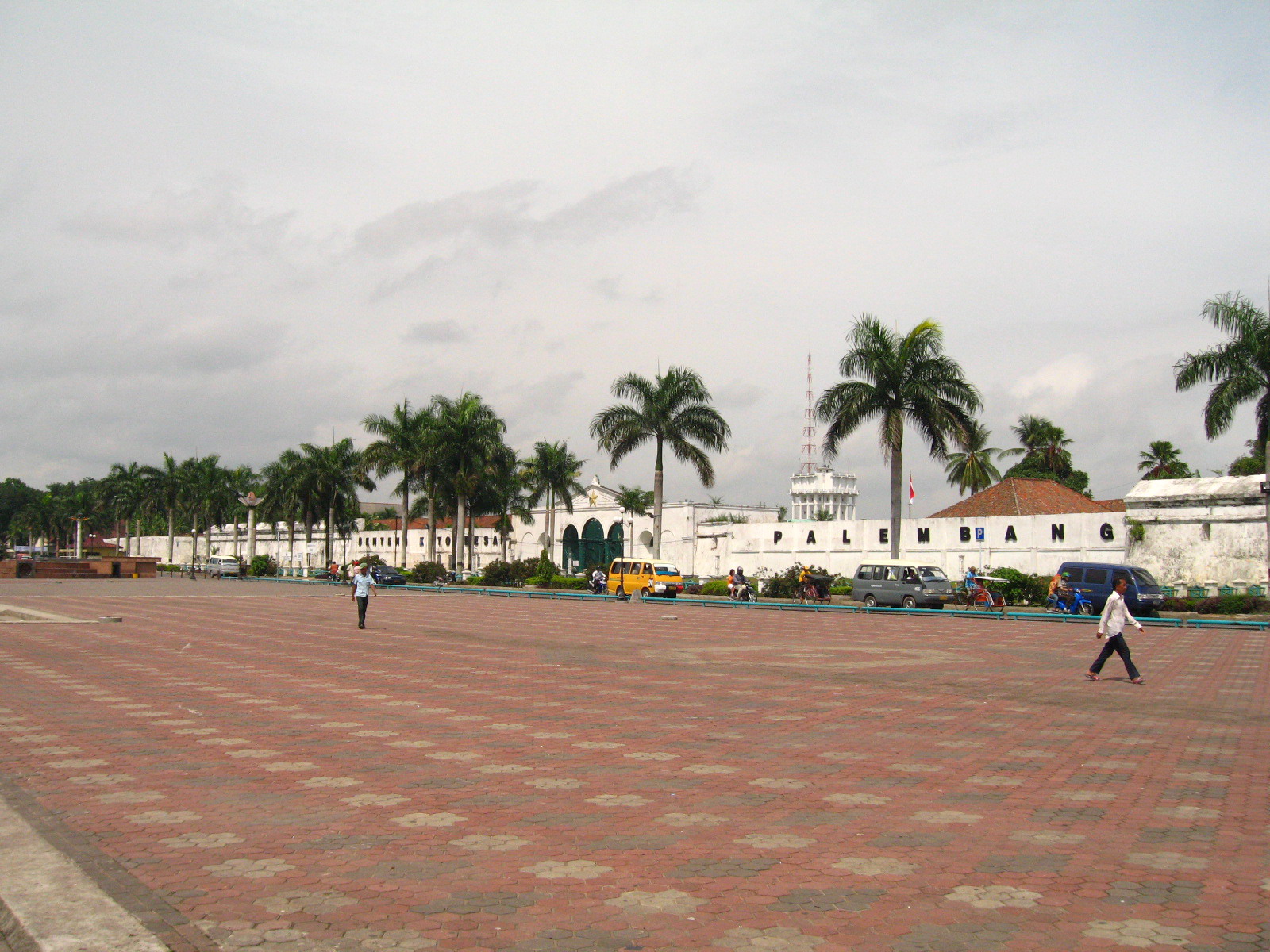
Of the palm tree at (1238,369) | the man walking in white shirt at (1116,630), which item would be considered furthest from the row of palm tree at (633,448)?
the man walking in white shirt at (1116,630)

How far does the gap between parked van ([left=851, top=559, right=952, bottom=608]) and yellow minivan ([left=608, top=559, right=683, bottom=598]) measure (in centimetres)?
840

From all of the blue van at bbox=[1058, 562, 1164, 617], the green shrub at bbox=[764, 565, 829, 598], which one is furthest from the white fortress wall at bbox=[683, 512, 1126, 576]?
the blue van at bbox=[1058, 562, 1164, 617]

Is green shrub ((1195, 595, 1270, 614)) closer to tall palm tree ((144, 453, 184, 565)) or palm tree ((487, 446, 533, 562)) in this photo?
palm tree ((487, 446, 533, 562))

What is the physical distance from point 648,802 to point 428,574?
2054 inches

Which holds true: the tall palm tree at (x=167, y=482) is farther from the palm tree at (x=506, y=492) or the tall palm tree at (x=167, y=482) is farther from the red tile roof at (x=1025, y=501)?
the red tile roof at (x=1025, y=501)

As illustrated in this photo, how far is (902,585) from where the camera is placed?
34.4m

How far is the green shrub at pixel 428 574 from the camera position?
190 ft

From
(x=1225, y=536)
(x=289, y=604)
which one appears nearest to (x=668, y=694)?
(x=289, y=604)

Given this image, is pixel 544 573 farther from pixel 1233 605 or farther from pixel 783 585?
pixel 1233 605

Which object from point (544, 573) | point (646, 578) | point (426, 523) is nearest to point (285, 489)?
point (426, 523)

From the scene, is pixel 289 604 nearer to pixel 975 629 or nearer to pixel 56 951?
pixel 975 629

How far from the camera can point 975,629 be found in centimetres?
2595

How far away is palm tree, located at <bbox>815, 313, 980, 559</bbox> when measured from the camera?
36875 millimetres

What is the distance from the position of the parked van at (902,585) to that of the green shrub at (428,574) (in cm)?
2855
